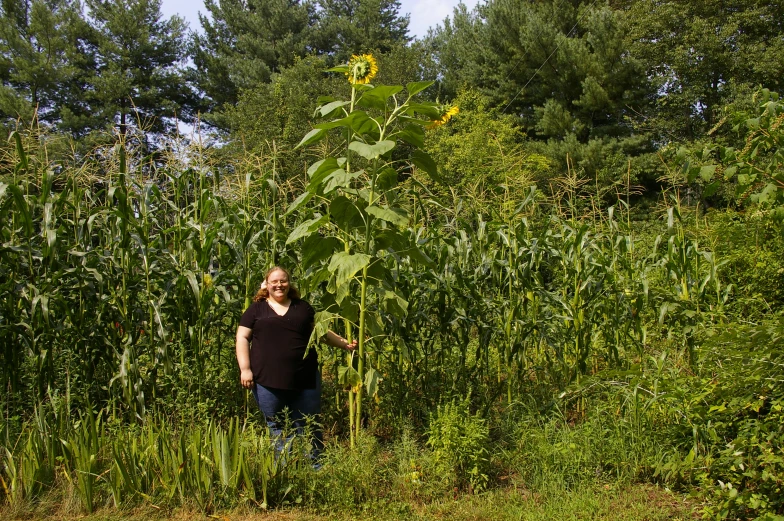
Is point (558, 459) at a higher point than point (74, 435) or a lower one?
lower

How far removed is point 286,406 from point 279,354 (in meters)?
0.36

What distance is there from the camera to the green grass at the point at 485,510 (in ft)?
12.3

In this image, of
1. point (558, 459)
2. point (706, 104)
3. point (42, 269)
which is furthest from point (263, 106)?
point (558, 459)

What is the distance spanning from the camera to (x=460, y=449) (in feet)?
13.6

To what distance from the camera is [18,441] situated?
412 cm

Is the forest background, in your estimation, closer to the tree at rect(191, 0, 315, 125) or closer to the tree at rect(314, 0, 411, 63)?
the tree at rect(191, 0, 315, 125)

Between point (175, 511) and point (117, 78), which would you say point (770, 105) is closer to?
point (175, 511)

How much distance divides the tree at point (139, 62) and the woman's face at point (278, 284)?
928 inches

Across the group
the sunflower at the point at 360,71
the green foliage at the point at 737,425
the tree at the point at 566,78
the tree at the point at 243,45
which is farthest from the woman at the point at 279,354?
the tree at the point at 243,45

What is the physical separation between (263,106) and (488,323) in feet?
65.3

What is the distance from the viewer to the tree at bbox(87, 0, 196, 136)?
26.0m

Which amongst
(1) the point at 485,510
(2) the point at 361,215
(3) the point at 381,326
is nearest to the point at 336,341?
(3) the point at 381,326

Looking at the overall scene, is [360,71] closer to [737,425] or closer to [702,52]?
[737,425]

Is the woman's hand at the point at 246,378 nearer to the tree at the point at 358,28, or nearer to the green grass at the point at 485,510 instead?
the green grass at the point at 485,510
